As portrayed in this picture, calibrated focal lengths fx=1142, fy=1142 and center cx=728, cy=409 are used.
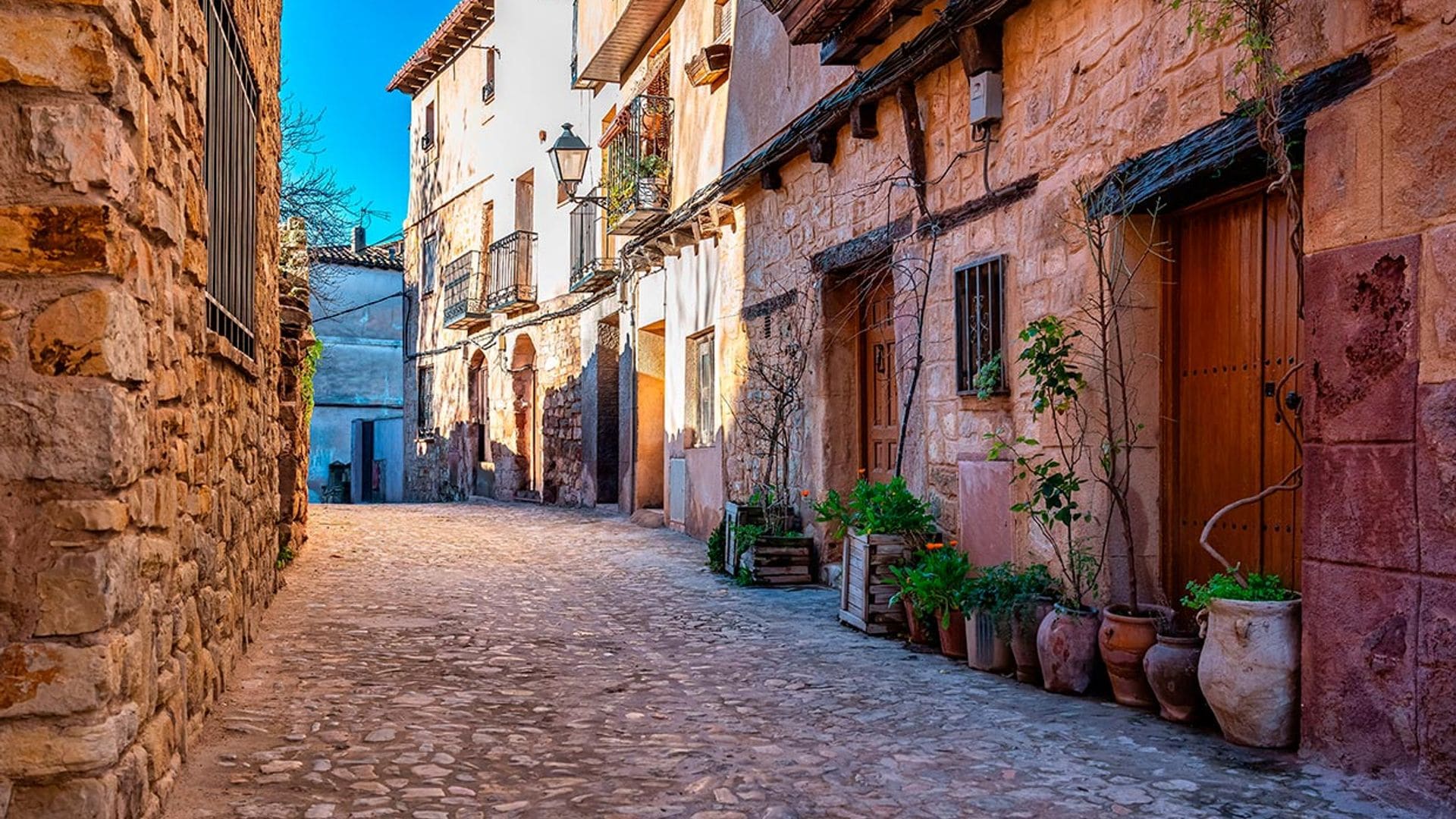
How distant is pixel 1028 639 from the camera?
15.6 feet

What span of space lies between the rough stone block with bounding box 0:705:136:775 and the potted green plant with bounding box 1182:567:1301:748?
318 centimetres

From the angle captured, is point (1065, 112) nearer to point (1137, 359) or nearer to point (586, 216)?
point (1137, 359)

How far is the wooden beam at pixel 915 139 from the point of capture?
6.61 metres

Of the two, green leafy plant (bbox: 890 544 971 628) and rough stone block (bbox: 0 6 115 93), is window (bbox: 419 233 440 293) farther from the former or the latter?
rough stone block (bbox: 0 6 115 93)

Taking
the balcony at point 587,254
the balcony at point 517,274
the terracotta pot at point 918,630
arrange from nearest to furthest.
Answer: the terracotta pot at point 918,630
the balcony at point 587,254
the balcony at point 517,274

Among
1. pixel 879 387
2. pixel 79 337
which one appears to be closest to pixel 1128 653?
pixel 79 337

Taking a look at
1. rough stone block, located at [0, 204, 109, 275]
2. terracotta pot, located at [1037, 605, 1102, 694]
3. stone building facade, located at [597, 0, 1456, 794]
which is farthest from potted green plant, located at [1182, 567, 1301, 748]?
rough stone block, located at [0, 204, 109, 275]

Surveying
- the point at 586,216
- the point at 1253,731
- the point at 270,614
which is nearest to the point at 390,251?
the point at 586,216

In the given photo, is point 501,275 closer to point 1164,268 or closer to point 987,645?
point 987,645

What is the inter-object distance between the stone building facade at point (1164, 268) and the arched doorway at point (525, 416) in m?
9.71

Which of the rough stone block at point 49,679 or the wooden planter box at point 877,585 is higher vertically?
the rough stone block at point 49,679

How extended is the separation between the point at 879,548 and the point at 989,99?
2.36 metres

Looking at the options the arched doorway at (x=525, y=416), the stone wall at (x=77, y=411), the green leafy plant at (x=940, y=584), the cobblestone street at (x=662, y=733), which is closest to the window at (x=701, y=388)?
the cobblestone street at (x=662, y=733)

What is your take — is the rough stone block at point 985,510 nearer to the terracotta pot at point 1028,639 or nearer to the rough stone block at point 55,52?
the terracotta pot at point 1028,639
